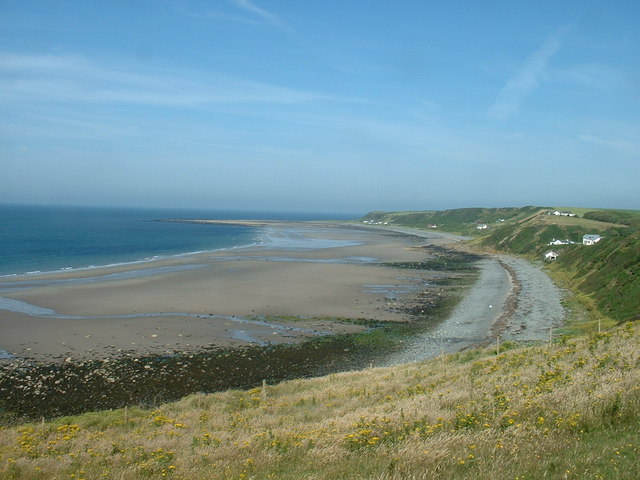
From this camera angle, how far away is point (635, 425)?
8.36 meters

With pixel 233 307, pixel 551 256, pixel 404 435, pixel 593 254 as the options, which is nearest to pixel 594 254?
pixel 593 254

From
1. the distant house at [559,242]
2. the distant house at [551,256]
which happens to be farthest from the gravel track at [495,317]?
the distant house at [559,242]

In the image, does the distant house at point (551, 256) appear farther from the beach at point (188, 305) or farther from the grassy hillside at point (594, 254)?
the beach at point (188, 305)

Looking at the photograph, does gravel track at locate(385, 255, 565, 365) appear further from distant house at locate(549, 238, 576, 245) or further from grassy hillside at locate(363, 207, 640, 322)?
distant house at locate(549, 238, 576, 245)

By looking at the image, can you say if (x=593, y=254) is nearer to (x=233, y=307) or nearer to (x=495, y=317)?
(x=495, y=317)

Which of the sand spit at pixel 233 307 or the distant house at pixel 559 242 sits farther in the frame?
the distant house at pixel 559 242

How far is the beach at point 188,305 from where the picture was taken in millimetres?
31078

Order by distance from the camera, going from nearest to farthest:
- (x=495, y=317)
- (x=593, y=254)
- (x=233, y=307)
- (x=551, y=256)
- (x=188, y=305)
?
(x=495, y=317) < (x=233, y=307) < (x=188, y=305) < (x=593, y=254) < (x=551, y=256)

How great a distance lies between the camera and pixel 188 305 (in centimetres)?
4206

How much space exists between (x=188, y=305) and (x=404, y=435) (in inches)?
1382

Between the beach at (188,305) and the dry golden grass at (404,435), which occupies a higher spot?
Result: the dry golden grass at (404,435)

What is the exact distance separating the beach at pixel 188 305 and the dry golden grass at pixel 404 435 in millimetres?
14389

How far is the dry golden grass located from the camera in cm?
743

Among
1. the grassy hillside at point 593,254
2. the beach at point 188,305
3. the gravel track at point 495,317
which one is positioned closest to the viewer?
the beach at point 188,305
